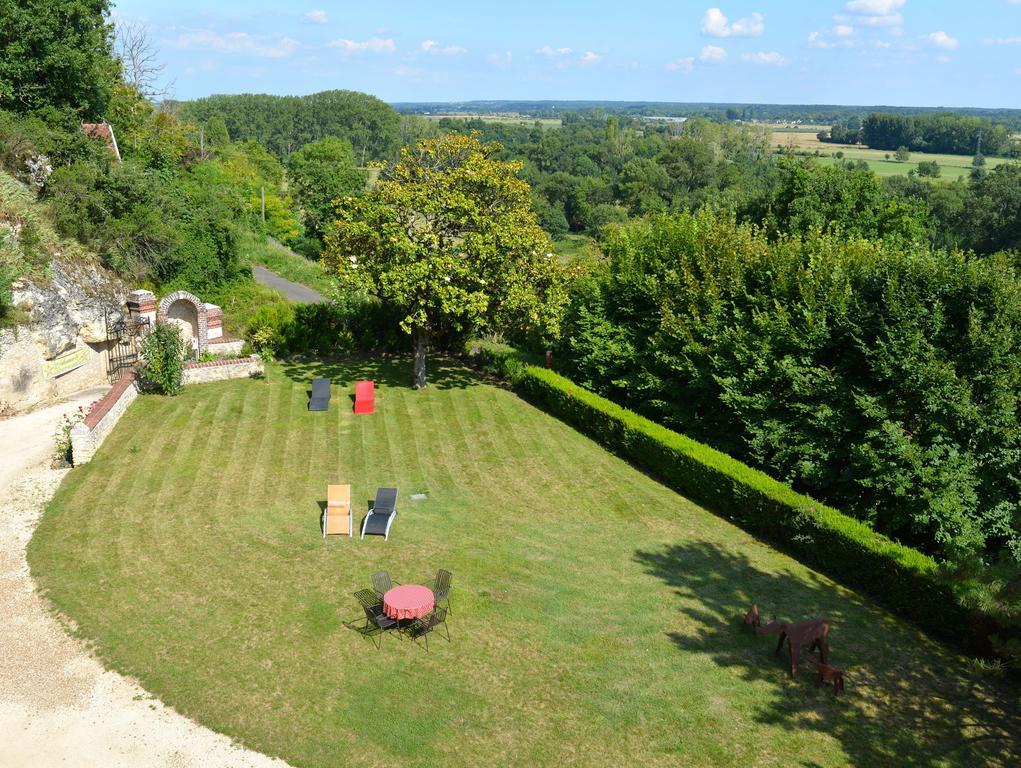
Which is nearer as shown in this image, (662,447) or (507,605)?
(507,605)

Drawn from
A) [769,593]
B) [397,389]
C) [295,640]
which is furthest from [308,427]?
[769,593]

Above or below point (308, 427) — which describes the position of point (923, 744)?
below

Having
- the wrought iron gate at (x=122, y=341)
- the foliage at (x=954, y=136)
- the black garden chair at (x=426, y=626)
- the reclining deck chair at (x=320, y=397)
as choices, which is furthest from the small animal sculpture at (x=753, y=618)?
the foliage at (x=954, y=136)

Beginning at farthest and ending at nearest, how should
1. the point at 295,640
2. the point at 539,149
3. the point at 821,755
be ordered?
the point at 539,149, the point at 295,640, the point at 821,755

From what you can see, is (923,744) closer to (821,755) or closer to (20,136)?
(821,755)

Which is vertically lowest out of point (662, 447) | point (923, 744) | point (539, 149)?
point (923, 744)
